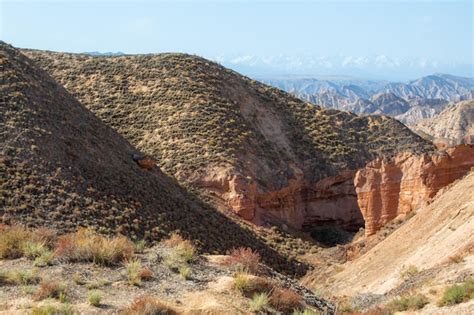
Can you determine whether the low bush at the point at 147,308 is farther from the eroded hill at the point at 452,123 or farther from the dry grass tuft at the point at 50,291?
the eroded hill at the point at 452,123

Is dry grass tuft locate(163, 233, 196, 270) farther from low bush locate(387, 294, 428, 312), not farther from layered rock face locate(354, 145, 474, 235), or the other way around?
layered rock face locate(354, 145, 474, 235)

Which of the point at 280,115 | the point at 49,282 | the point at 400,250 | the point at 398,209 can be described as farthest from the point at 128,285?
the point at 280,115

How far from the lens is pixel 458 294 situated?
35.8 ft

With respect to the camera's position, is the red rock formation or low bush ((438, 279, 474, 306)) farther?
the red rock formation

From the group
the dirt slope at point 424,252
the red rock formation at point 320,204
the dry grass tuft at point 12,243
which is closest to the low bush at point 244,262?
the dirt slope at point 424,252

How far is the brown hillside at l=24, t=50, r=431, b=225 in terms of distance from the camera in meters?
32.7

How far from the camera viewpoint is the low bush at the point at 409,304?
37.5 ft

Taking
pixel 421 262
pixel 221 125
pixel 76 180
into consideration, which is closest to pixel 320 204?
pixel 221 125

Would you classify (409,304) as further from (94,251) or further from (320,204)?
(320,204)

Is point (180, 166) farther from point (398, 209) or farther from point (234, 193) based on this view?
point (398, 209)

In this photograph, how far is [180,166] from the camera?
1281 inches

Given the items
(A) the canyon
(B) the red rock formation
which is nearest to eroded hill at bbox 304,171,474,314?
(A) the canyon

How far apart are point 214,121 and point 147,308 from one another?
88.4 ft

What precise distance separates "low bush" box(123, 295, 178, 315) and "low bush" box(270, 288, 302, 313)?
6.55 ft
